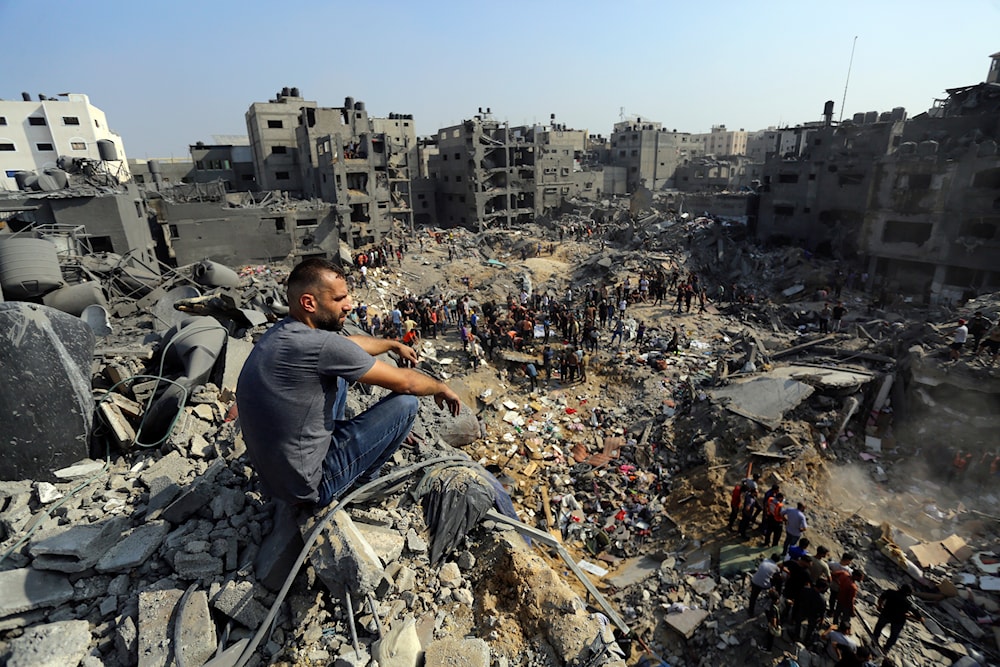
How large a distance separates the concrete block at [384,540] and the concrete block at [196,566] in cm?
93

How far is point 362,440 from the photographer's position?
10.9 ft

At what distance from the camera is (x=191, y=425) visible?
559cm

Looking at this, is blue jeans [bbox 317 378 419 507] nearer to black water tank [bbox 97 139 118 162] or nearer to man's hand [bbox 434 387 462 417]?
man's hand [bbox 434 387 462 417]

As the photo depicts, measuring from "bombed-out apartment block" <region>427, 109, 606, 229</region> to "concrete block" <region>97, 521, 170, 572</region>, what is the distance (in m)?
41.4

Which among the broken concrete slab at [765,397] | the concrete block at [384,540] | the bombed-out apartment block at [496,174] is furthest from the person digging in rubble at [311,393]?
the bombed-out apartment block at [496,174]

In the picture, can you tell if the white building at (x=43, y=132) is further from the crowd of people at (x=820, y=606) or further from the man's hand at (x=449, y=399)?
the crowd of people at (x=820, y=606)

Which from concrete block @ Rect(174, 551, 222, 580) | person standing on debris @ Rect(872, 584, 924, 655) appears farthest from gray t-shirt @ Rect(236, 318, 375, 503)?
person standing on debris @ Rect(872, 584, 924, 655)

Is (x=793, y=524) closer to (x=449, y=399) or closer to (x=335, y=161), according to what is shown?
(x=449, y=399)

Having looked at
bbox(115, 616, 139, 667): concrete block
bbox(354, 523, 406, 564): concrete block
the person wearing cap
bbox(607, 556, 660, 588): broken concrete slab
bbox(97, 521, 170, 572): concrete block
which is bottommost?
bbox(607, 556, 660, 588): broken concrete slab

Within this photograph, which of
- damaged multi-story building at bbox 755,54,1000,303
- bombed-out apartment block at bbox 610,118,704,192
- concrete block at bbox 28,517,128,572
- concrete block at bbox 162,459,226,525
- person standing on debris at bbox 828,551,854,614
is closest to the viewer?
concrete block at bbox 28,517,128,572

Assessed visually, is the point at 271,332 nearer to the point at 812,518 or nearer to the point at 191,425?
the point at 191,425

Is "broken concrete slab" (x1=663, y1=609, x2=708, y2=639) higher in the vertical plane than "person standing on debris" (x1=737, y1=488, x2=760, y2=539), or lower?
lower

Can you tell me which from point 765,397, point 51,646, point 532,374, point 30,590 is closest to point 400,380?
point 51,646

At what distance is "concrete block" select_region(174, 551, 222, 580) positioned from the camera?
3.23 metres
